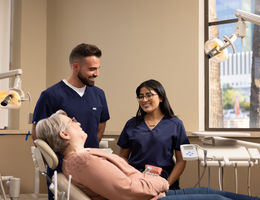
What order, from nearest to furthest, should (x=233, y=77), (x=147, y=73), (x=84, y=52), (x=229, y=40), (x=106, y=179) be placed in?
(x=106, y=179)
(x=229, y=40)
(x=84, y=52)
(x=233, y=77)
(x=147, y=73)

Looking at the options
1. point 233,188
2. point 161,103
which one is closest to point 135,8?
point 161,103

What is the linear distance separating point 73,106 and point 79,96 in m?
0.08

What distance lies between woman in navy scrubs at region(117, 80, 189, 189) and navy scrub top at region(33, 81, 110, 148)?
0.27 m

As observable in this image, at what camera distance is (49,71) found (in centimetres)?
442

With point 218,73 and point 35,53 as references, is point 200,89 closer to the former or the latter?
point 218,73

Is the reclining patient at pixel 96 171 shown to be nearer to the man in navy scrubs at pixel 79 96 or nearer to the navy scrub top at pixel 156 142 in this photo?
the man in navy scrubs at pixel 79 96

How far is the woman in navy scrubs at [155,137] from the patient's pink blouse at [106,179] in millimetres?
754

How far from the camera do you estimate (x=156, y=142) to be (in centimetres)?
248

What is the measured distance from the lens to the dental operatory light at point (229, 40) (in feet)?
7.04

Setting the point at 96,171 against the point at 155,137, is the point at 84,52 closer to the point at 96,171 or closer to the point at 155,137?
the point at 155,137

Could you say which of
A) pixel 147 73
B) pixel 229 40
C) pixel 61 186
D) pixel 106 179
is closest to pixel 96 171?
pixel 106 179

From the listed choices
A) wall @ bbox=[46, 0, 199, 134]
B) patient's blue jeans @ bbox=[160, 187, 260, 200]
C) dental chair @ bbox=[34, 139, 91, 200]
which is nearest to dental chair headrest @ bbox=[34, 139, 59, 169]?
dental chair @ bbox=[34, 139, 91, 200]

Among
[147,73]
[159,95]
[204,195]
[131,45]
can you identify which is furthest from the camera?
[131,45]

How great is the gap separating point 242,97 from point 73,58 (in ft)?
6.40
